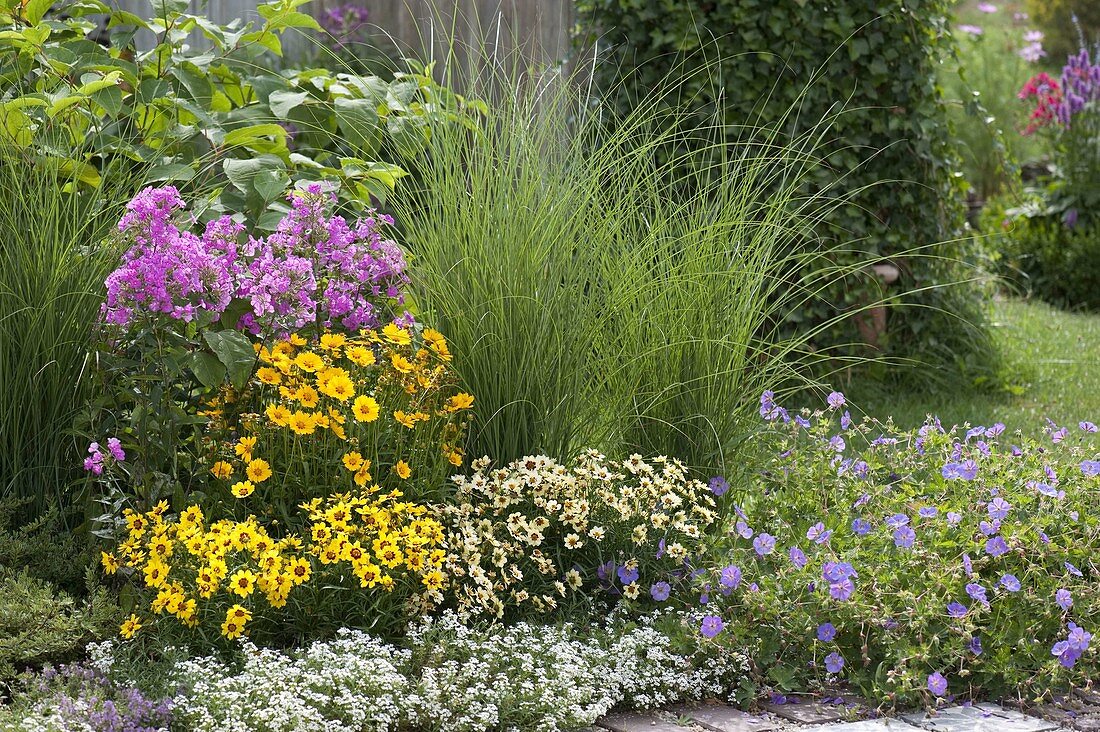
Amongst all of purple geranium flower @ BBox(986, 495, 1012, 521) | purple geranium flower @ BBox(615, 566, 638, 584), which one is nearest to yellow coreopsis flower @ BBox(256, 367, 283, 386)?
purple geranium flower @ BBox(615, 566, 638, 584)

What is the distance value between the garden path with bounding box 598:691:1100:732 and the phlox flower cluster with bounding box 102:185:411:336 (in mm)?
1169

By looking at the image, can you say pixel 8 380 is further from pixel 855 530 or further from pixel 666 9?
pixel 666 9

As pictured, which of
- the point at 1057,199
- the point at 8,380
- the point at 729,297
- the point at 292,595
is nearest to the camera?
the point at 292,595

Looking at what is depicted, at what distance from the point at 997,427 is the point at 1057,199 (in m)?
5.01

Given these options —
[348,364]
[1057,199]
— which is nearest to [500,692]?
[348,364]

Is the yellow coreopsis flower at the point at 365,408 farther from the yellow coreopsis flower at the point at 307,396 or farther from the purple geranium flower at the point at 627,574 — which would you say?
the purple geranium flower at the point at 627,574

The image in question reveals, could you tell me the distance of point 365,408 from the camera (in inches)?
109

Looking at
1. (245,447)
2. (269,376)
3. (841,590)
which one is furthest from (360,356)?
(841,590)

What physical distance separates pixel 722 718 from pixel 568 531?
642 mm

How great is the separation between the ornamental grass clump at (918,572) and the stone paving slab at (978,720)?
43 millimetres

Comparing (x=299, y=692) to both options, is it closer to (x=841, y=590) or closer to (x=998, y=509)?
(x=841, y=590)

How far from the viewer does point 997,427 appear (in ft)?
11.4

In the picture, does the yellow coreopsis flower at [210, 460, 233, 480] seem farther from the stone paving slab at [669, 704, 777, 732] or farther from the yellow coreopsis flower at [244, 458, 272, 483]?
the stone paving slab at [669, 704, 777, 732]

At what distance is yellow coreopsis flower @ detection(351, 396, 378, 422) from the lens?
2756 millimetres
